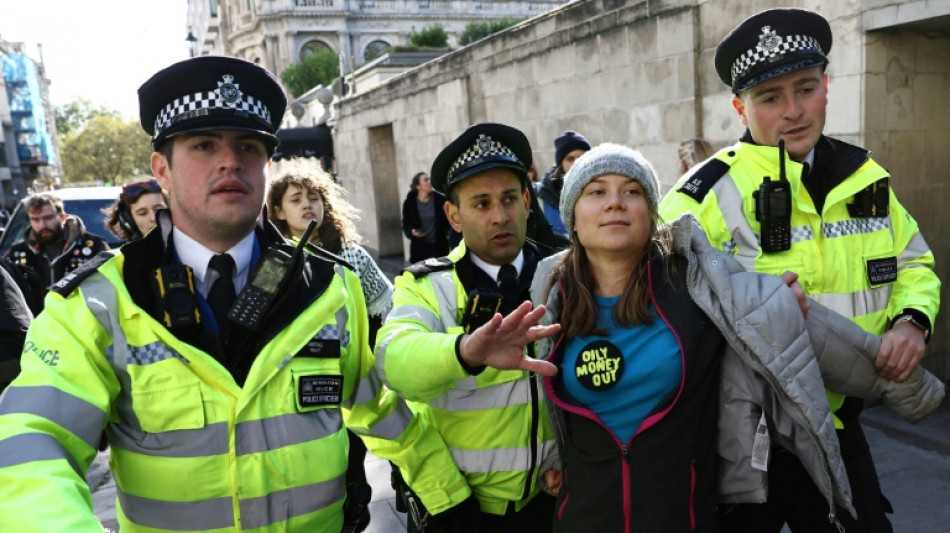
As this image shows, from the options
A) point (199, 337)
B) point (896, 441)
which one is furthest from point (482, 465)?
point (896, 441)

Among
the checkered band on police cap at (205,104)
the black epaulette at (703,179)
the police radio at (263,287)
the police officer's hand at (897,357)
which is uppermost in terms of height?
the checkered band on police cap at (205,104)

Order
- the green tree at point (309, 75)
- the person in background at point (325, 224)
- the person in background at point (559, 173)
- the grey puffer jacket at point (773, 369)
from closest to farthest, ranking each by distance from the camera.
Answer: the grey puffer jacket at point (773, 369)
the person in background at point (325, 224)
the person in background at point (559, 173)
the green tree at point (309, 75)

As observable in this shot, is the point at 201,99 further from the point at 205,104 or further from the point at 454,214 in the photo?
the point at 454,214

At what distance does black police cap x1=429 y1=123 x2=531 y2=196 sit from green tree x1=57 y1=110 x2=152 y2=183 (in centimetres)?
6807

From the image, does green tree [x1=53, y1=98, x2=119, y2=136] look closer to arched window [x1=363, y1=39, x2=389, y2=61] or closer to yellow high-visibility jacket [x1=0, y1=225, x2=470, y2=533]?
arched window [x1=363, y1=39, x2=389, y2=61]

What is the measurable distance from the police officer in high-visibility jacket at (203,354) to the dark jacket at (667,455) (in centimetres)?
68

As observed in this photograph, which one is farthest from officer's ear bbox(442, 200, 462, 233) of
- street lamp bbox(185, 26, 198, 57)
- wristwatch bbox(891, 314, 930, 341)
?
street lamp bbox(185, 26, 198, 57)

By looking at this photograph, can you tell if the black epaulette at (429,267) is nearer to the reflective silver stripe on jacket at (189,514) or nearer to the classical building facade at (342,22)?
the reflective silver stripe on jacket at (189,514)

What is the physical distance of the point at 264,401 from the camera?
162 centimetres

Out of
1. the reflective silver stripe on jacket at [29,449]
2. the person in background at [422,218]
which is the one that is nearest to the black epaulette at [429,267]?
the reflective silver stripe on jacket at [29,449]

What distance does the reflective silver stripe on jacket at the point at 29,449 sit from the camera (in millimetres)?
1259

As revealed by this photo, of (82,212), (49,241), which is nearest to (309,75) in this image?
(82,212)

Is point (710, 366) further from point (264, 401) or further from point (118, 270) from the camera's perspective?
point (118, 270)

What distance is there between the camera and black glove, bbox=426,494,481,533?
2102 mm
